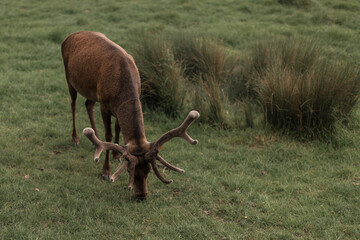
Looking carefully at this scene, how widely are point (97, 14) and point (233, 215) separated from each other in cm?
1132

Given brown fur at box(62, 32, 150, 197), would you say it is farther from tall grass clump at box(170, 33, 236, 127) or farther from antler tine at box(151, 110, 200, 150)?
tall grass clump at box(170, 33, 236, 127)

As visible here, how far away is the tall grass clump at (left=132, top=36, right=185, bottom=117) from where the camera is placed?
7.63m

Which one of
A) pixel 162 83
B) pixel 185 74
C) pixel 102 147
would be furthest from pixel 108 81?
pixel 185 74

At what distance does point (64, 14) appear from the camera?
47.7 ft

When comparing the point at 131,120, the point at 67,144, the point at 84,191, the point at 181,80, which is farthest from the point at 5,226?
the point at 181,80

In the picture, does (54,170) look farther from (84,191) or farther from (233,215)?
(233,215)

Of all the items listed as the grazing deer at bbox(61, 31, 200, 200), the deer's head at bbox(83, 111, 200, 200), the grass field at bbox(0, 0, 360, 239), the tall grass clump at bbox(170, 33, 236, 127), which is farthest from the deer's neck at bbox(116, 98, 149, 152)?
the tall grass clump at bbox(170, 33, 236, 127)

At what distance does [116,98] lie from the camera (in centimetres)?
511

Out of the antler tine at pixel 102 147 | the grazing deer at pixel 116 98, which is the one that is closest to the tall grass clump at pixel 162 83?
the grazing deer at pixel 116 98

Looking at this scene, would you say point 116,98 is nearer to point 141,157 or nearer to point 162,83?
point 141,157

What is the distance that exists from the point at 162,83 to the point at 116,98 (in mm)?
2602

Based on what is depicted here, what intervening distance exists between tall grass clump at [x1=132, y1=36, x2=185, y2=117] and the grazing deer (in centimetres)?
145

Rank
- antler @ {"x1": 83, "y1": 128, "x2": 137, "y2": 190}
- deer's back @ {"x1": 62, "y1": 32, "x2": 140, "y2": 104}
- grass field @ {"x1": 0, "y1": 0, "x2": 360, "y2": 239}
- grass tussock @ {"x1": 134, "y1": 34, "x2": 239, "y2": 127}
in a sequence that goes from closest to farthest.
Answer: antler @ {"x1": 83, "y1": 128, "x2": 137, "y2": 190} → grass field @ {"x1": 0, "y1": 0, "x2": 360, "y2": 239} → deer's back @ {"x1": 62, "y1": 32, "x2": 140, "y2": 104} → grass tussock @ {"x1": 134, "y1": 34, "x2": 239, "y2": 127}

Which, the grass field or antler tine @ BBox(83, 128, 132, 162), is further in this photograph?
the grass field
